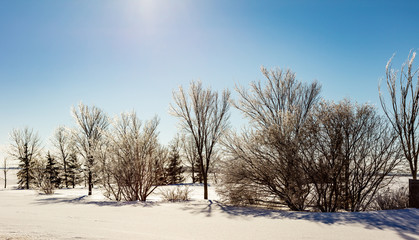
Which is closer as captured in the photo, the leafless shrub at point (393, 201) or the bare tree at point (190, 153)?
the leafless shrub at point (393, 201)

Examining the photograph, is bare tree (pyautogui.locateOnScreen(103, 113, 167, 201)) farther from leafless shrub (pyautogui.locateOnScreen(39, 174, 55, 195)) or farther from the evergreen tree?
the evergreen tree

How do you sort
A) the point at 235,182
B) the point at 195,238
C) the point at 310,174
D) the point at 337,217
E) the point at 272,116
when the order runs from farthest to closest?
the point at 272,116, the point at 235,182, the point at 310,174, the point at 337,217, the point at 195,238

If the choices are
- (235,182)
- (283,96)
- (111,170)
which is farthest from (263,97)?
(111,170)

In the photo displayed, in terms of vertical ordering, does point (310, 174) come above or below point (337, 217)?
above

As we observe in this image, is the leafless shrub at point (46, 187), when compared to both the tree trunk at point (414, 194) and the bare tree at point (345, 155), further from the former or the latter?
the tree trunk at point (414, 194)

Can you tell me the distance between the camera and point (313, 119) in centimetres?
919

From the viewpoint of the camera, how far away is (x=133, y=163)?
11672 millimetres

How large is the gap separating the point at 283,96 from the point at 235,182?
19.6ft

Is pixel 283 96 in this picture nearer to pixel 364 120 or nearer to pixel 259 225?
pixel 364 120

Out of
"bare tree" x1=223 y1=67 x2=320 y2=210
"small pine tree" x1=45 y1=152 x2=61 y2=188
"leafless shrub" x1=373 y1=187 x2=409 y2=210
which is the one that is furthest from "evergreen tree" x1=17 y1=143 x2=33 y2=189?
"leafless shrub" x1=373 y1=187 x2=409 y2=210

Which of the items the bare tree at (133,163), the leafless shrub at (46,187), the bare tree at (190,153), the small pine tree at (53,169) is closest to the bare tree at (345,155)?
the bare tree at (133,163)

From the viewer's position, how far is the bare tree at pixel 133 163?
1164cm

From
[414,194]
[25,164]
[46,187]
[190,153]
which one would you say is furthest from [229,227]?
[25,164]

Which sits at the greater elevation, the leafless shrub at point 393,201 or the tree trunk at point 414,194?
the tree trunk at point 414,194
